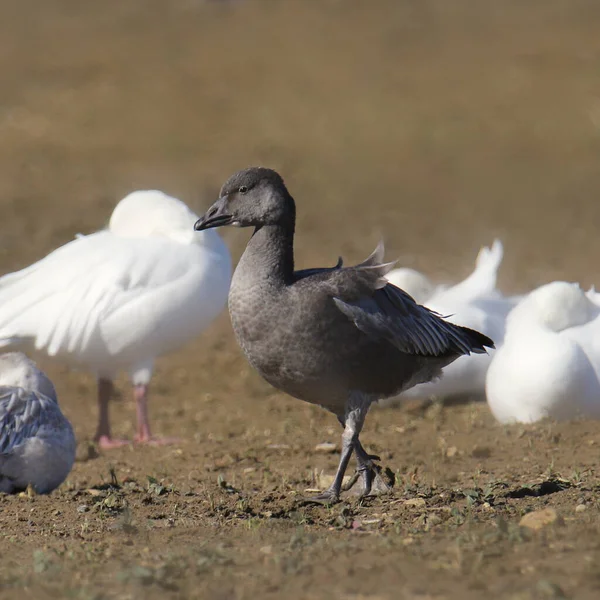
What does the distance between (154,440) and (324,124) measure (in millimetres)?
11925

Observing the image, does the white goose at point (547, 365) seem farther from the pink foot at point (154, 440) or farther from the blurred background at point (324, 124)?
the blurred background at point (324, 124)

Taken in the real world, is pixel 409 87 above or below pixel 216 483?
above

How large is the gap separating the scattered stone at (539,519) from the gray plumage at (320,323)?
112cm

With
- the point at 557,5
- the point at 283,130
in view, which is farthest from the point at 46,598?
the point at 557,5

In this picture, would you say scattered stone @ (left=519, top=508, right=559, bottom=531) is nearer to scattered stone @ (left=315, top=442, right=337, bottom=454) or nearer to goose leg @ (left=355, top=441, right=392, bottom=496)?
goose leg @ (left=355, top=441, right=392, bottom=496)

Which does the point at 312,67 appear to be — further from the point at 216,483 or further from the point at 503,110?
the point at 216,483

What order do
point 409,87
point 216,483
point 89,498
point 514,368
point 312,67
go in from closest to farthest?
point 89,498 → point 216,483 → point 514,368 → point 409,87 → point 312,67

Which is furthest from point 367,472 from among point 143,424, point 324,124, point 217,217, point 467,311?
point 324,124

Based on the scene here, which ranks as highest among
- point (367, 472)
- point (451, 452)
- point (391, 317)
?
point (391, 317)

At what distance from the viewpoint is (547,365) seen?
324 inches

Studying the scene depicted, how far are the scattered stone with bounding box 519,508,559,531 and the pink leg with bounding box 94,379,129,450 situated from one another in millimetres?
4196

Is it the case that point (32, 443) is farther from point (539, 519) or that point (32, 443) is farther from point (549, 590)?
point (549, 590)

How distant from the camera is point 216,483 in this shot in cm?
696

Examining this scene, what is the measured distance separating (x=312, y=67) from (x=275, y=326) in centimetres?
1773
